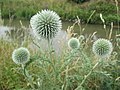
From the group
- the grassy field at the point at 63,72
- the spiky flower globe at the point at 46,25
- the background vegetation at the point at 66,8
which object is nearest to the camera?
the spiky flower globe at the point at 46,25

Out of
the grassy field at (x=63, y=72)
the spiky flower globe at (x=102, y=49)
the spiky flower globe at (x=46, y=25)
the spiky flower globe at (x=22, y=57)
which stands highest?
the spiky flower globe at (x=46, y=25)

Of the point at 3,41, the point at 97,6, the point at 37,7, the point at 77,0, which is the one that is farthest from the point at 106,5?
the point at 3,41

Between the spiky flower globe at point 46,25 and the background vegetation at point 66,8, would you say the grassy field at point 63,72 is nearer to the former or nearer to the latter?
the spiky flower globe at point 46,25

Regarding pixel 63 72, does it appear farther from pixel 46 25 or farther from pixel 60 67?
pixel 46 25

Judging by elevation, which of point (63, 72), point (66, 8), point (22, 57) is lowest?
point (63, 72)

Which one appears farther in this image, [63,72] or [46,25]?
[63,72]

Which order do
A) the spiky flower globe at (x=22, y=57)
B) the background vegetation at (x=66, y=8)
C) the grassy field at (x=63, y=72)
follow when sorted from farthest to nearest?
the background vegetation at (x=66, y=8) → the grassy field at (x=63, y=72) → the spiky flower globe at (x=22, y=57)

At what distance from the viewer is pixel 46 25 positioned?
3.05m

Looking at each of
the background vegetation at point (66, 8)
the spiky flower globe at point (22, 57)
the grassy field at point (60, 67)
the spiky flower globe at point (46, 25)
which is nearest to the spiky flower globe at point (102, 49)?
the grassy field at point (60, 67)

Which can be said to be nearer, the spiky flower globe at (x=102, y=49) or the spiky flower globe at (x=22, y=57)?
the spiky flower globe at (x=22, y=57)

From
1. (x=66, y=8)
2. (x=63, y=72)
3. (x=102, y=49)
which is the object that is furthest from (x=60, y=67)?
(x=66, y=8)

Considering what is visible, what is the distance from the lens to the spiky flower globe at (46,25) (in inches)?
118

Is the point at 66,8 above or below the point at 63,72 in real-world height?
above

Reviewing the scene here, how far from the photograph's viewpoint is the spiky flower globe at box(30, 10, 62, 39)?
2.99 meters
